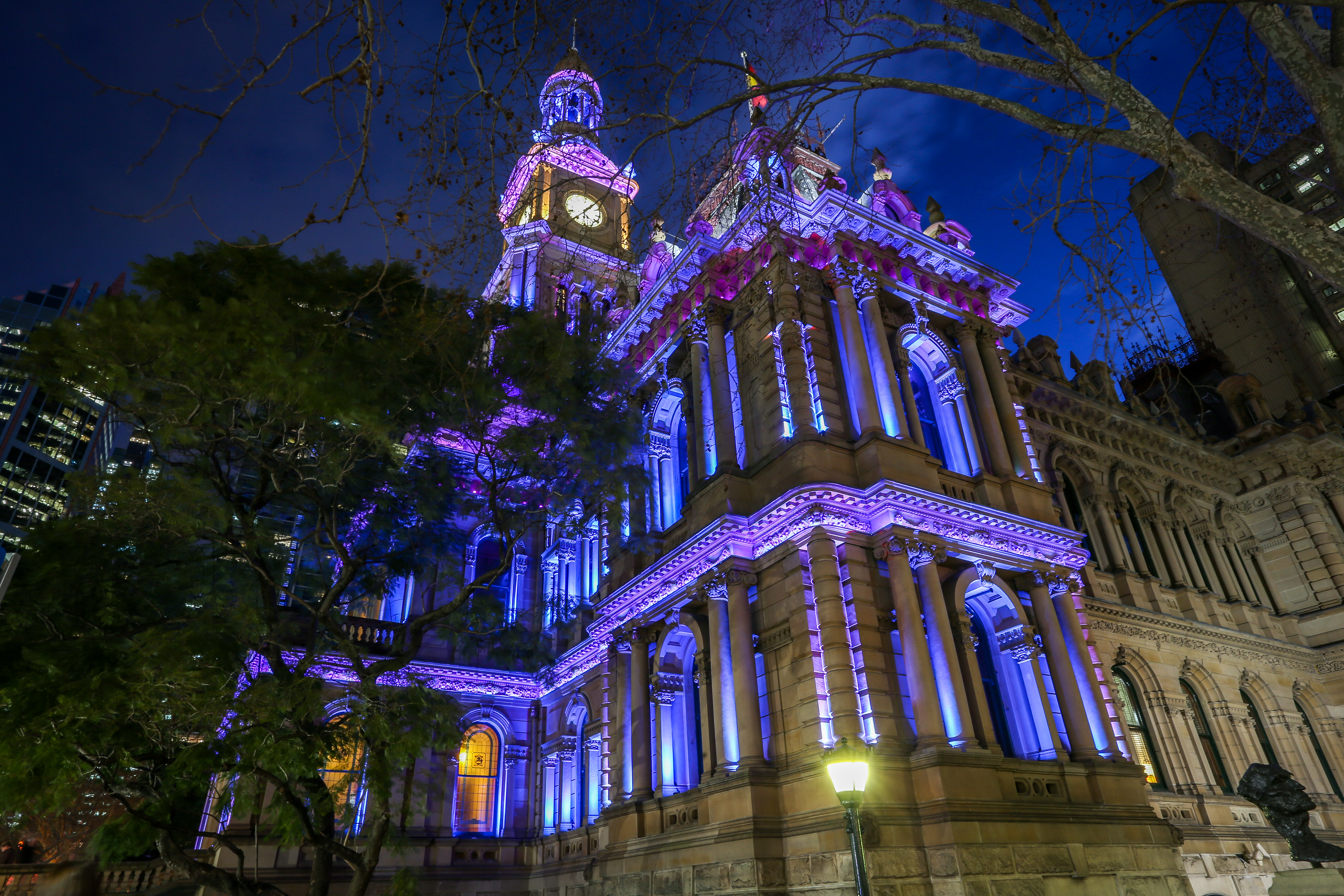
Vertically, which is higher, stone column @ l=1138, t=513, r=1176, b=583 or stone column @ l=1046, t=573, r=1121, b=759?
stone column @ l=1138, t=513, r=1176, b=583

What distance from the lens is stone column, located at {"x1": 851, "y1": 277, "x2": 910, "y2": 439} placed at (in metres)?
18.6

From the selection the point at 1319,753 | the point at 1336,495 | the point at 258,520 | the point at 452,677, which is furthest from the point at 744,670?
the point at 1336,495

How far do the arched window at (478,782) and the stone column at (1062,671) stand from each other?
52.7 ft

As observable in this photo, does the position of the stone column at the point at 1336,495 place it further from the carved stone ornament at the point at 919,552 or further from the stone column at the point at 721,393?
the stone column at the point at 721,393

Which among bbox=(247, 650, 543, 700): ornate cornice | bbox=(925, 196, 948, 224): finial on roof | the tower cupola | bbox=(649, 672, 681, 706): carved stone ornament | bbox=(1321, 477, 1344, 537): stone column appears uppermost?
bbox=(925, 196, 948, 224): finial on roof

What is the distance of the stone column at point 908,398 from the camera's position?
1933 centimetres

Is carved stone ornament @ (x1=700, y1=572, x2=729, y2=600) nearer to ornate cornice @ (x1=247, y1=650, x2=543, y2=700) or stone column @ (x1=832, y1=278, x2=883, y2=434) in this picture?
stone column @ (x1=832, y1=278, x2=883, y2=434)

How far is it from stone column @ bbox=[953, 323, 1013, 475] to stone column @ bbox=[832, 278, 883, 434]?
126 inches

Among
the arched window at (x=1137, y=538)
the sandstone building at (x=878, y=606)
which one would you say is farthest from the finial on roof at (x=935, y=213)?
the arched window at (x=1137, y=538)

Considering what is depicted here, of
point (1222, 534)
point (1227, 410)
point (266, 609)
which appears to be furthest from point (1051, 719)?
point (1227, 410)

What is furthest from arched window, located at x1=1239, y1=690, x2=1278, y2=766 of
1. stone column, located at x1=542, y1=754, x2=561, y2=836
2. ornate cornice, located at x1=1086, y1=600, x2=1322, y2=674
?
stone column, located at x1=542, y1=754, x2=561, y2=836

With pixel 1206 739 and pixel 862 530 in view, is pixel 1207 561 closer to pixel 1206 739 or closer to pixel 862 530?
pixel 1206 739

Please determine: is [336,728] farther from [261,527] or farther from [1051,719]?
[1051,719]

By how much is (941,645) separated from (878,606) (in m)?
1.35
